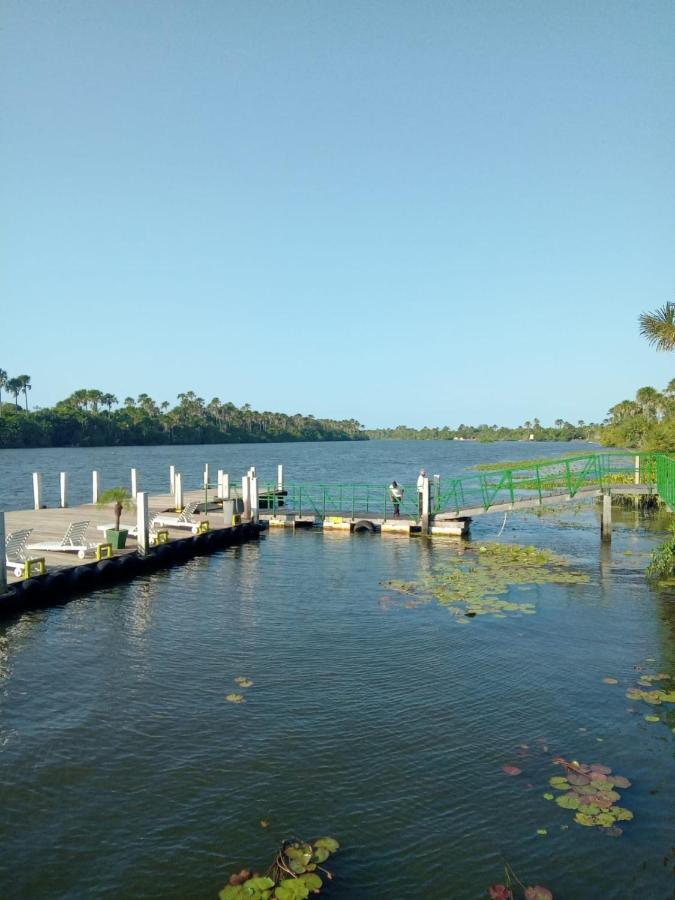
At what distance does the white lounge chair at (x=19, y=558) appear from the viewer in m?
16.2

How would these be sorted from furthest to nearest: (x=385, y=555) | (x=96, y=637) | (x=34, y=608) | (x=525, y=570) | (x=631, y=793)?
(x=385, y=555)
(x=525, y=570)
(x=34, y=608)
(x=96, y=637)
(x=631, y=793)

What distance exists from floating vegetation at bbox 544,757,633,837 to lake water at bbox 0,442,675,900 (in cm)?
15

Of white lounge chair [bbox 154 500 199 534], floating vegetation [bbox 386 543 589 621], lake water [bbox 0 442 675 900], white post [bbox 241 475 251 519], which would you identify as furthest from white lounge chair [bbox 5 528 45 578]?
white post [bbox 241 475 251 519]

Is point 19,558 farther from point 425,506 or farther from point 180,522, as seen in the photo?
point 425,506

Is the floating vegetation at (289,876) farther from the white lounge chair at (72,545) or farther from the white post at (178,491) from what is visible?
the white post at (178,491)

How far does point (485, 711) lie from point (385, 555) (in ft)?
45.1

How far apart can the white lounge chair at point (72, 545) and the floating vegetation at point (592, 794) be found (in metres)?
14.7

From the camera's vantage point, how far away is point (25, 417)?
135 m

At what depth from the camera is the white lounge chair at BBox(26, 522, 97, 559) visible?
19234 millimetres

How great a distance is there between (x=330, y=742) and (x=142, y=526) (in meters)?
13.2

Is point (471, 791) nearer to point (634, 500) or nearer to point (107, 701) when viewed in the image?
point (107, 701)

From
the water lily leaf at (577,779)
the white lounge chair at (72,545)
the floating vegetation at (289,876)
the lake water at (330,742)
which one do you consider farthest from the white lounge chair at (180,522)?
the floating vegetation at (289,876)

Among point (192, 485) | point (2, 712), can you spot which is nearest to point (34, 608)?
point (2, 712)

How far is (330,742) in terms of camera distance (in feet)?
29.9
